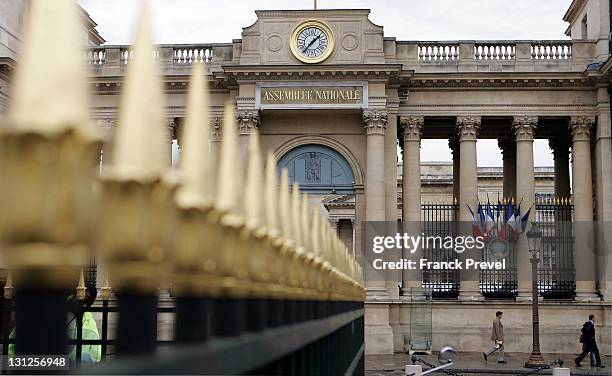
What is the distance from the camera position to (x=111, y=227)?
1401mm

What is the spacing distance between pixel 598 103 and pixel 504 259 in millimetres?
7047

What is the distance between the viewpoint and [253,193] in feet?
7.38

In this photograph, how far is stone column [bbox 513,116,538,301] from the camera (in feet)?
117

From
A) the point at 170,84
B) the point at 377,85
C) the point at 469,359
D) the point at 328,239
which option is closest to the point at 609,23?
the point at 377,85

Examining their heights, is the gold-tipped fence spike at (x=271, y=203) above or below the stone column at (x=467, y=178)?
below

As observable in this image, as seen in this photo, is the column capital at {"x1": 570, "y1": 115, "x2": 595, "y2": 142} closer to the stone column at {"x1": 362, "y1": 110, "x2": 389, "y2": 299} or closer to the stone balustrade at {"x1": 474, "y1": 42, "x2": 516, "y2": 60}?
the stone balustrade at {"x1": 474, "y1": 42, "x2": 516, "y2": 60}

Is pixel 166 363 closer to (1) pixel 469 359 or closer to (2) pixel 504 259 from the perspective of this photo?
(1) pixel 469 359

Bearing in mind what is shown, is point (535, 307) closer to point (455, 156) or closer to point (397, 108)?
point (397, 108)

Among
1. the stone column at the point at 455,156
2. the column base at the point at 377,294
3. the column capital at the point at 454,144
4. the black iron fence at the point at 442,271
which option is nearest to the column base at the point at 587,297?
the black iron fence at the point at 442,271

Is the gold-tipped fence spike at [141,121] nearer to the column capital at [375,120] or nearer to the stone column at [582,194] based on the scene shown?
the column capital at [375,120]

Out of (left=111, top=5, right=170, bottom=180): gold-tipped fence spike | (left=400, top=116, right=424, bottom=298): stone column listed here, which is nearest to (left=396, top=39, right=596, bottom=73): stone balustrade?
(left=400, top=116, right=424, bottom=298): stone column

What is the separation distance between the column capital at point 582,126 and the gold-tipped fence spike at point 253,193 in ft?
117

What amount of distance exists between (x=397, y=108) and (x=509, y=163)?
8306mm

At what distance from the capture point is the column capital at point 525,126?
120 ft
